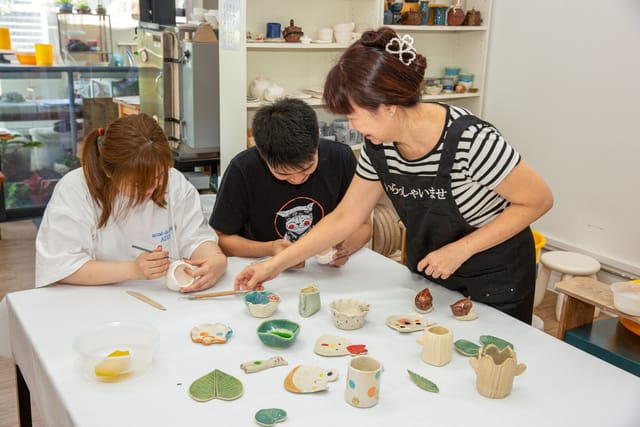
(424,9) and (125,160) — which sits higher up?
(424,9)

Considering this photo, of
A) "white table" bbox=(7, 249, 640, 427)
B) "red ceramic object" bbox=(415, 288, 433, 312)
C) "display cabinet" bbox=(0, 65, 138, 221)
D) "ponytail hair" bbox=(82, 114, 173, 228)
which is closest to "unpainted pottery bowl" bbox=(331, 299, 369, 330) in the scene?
"white table" bbox=(7, 249, 640, 427)

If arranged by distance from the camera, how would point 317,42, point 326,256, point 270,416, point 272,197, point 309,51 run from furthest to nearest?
point 309,51, point 317,42, point 272,197, point 326,256, point 270,416

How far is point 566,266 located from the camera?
3.06m

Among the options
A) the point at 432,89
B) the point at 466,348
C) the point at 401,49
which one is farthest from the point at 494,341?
the point at 432,89

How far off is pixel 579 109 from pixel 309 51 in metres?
1.57

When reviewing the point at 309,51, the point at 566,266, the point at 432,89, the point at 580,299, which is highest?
the point at 309,51

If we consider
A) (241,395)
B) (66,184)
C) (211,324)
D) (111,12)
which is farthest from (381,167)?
(111,12)

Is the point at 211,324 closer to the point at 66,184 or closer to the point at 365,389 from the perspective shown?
the point at 365,389

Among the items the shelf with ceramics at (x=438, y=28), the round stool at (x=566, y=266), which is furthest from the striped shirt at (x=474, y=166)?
the shelf with ceramics at (x=438, y=28)

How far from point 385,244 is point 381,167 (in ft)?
6.59

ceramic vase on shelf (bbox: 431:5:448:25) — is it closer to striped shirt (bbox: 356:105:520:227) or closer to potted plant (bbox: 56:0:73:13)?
striped shirt (bbox: 356:105:520:227)

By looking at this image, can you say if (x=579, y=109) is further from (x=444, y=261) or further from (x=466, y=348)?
(x=466, y=348)

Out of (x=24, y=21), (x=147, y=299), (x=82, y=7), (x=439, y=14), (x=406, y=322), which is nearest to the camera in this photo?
(x=406, y=322)

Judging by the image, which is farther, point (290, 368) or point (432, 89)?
point (432, 89)
